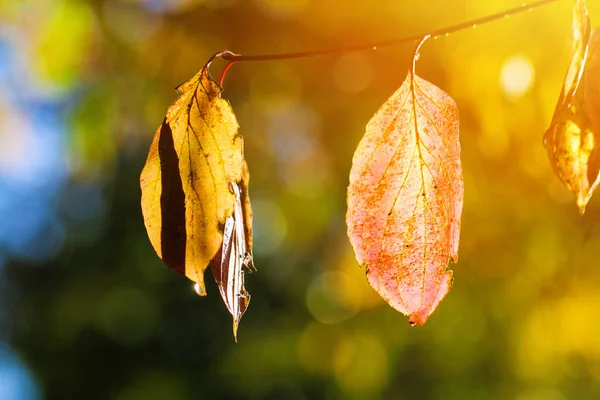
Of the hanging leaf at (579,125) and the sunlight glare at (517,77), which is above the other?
the sunlight glare at (517,77)

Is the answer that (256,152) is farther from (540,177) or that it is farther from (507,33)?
(507,33)

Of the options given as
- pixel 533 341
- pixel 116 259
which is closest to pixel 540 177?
pixel 533 341

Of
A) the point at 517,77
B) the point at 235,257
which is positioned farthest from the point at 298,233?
the point at 235,257

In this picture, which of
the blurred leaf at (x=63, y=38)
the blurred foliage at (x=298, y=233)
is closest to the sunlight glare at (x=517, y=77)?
the blurred foliage at (x=298, y=233)

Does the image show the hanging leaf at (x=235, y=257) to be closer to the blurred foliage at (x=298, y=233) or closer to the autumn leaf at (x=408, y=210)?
the autumn leaf at (x=408, y=210)

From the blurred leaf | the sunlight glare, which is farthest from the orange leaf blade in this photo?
the blurred leaf

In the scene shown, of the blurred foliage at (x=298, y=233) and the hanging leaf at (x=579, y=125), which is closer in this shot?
the hanging leaf at (x=579, y=125)

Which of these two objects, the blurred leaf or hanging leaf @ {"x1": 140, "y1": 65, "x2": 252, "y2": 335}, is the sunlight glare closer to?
hanging leaf @ {"x1": 140, "y1": 65, "x2": 252, "y2": 335}
